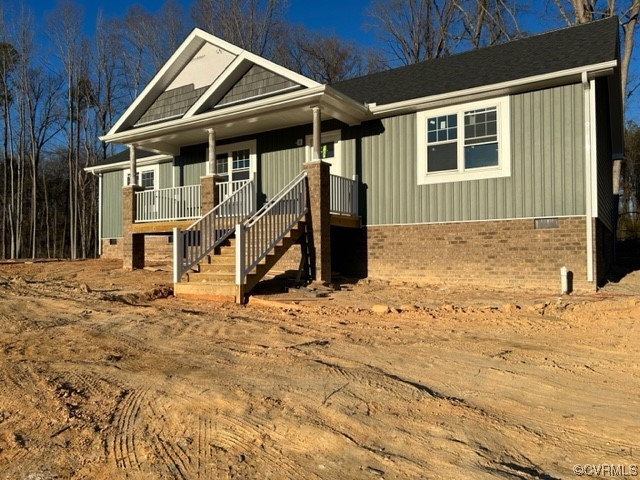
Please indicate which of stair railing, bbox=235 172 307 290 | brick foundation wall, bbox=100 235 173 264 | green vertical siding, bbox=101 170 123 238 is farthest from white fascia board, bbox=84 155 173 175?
stair railing, bbox=235 172 307 290

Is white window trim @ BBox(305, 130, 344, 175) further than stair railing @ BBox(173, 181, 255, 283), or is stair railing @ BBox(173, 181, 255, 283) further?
white window trim @ BBox(305, 130, 344, 175)

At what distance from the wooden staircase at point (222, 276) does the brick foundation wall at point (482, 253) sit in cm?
267

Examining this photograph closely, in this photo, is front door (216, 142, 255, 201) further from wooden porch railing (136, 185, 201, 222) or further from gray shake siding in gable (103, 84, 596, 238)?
wooden porch railing (136, 185, 201, 222)

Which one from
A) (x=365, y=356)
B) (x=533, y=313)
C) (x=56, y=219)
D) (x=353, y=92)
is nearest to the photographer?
(x=365, y=356)

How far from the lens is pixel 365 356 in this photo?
5.33 meters

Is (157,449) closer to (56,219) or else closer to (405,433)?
(405,433)

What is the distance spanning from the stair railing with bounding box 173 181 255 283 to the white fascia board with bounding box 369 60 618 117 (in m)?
3.88

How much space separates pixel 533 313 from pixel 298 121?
8288 mm

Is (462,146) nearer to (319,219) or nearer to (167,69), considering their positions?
(319,219)

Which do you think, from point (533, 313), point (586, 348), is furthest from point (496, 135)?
point (586, 348)

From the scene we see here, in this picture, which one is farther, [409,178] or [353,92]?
[353,92]

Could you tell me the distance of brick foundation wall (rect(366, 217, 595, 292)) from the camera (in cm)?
1031

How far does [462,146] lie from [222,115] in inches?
239

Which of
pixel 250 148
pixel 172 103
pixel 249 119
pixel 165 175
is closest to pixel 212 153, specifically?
pixel 249 119
